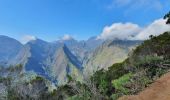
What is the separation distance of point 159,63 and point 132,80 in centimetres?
456

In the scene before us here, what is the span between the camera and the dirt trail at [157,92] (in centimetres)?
1869

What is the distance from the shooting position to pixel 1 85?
8600cm

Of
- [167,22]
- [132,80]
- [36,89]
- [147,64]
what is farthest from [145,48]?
[132,80]

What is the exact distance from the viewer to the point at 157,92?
64.0ft

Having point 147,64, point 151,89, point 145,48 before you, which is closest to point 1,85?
point 145,48

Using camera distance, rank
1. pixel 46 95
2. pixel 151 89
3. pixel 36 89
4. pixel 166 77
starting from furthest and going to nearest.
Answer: pixel 36 89 → pixel 46 95 → pixel 166 77 → pixel 151 89

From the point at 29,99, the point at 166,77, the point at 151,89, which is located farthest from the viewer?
the point at 29,99

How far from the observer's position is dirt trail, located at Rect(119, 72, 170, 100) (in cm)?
1869

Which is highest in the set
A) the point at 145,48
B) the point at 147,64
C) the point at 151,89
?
the point at 145,48

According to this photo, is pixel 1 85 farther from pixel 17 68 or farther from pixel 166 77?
pixel 166 77

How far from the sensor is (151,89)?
67.1 feet

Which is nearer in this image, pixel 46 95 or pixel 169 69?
pixel 169 69

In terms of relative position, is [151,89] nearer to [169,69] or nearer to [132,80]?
[132,80]

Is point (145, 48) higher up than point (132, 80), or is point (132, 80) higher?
point (145, 48)
